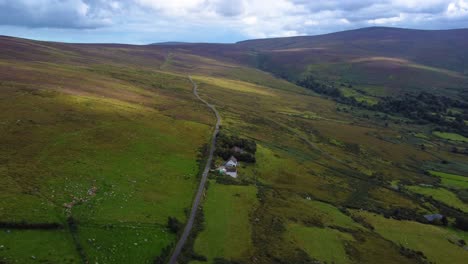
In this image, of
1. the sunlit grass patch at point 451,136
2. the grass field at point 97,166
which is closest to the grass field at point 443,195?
the grass field at point 97,166

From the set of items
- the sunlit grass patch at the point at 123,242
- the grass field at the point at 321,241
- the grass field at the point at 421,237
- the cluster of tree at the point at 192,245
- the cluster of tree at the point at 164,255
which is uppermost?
the sunlit grass patch at the point at 123,242

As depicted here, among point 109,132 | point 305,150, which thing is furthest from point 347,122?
point 109,132

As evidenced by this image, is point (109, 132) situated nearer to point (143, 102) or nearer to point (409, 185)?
point (143, 102)

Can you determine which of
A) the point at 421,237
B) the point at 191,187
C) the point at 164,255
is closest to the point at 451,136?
the point at 421,237

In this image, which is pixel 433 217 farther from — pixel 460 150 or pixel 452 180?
pixel 460 150

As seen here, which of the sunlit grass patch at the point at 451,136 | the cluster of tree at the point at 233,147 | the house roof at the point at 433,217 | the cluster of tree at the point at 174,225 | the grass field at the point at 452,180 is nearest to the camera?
the cluster of tree at the point at 174,225

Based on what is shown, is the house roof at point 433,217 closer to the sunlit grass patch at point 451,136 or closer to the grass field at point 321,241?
the grass field at point 321,241

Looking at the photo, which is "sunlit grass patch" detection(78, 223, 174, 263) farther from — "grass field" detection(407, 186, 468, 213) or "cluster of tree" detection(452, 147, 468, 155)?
"cluster of tree" detection(452, 147, 468, 155)
